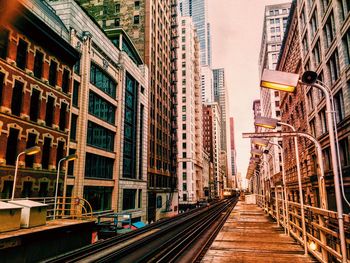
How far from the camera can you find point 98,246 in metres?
20.1

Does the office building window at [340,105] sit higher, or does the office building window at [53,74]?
the office building window at [53,74]

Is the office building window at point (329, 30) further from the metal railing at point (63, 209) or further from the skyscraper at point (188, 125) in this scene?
the skyscraper at point (188, 125)

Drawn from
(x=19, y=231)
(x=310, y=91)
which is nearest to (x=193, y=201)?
(x=310, y=91)

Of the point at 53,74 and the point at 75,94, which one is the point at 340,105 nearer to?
the point at 53,74

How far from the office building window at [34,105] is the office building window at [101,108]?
9329mm

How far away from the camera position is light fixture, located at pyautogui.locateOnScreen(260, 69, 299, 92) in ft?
23.6

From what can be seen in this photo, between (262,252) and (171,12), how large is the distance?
77.1 meters

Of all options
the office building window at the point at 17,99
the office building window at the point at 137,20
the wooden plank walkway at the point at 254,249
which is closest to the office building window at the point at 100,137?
the office building window at the point at 17,99

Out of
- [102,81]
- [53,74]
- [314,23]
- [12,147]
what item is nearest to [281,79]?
[12,147]

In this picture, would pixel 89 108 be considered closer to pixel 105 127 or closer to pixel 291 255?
pixel 105 127

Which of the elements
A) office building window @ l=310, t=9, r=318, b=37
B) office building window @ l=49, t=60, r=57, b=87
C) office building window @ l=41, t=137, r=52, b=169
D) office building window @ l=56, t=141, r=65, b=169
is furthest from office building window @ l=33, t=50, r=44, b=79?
office building window @ l=310, t=9, r=318, b=37

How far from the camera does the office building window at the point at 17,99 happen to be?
21422 mm

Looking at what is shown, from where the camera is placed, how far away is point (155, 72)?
59969 millimetres

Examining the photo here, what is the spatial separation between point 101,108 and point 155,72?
2636 centimetres
